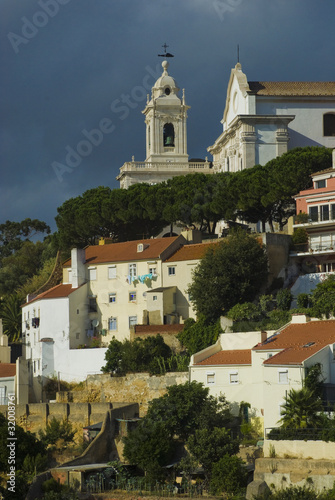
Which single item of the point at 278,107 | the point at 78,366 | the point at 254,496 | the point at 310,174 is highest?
the point at 278,107

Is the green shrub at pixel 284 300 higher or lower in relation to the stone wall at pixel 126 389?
higher

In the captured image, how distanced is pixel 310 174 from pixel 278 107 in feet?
49.3

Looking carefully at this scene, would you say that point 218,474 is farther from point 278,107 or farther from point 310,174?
point 278,107

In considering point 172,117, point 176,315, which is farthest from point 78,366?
point 172,117

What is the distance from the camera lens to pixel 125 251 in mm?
71688

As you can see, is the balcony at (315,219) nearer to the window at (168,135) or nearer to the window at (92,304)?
the window at (92,304)

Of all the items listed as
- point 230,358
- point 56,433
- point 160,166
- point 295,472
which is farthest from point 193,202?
point 295,472

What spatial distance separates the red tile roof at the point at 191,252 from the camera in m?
68.1

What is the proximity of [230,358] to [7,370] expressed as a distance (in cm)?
1627

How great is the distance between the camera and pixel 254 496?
45625mm

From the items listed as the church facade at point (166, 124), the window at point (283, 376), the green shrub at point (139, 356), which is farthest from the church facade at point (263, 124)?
the window at point (283, 376)

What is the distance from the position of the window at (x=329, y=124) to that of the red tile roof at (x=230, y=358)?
1311 inches

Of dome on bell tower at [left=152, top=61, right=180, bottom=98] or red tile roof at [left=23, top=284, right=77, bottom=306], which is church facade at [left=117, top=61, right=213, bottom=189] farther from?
red tile roof at [left=23, top=284, right=77, bottom=306]

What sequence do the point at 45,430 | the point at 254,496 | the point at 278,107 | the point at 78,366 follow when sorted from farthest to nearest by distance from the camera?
the point at 278,107
the point at 78,366
the point at 45,430
the point at 254,496
